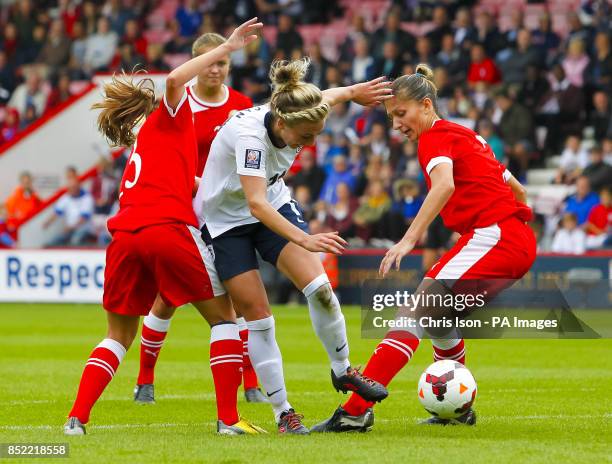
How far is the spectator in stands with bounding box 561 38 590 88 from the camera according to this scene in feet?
66.8

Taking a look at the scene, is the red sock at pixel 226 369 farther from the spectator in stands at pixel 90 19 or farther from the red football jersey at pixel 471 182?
the spectator in stands at pixel 90 19

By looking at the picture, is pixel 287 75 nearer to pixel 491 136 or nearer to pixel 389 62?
pixel 491 136

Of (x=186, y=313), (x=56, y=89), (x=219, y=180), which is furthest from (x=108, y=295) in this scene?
(x=56, y=89)

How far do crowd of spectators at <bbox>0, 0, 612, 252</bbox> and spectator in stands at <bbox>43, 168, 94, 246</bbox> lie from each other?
1.2 inches

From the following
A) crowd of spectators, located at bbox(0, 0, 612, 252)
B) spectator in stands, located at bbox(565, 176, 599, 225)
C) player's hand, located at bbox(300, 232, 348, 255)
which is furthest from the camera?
crowd of spectators, located at bbox(0, 0, 612, 252)

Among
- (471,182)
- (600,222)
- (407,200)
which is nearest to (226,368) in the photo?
(471,182)

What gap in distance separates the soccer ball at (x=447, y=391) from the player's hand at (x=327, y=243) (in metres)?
1.19

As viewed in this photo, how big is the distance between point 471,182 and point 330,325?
1.18 m

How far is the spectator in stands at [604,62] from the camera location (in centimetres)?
2012

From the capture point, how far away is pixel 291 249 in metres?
7.30

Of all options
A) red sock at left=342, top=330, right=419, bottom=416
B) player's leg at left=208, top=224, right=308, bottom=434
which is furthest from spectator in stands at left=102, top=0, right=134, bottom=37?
red sock at left=342, top=330, right=419, bottom=416

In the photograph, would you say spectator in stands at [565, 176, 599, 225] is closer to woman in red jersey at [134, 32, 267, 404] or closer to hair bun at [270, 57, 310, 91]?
woman in red jersey at [134, 32, 267, 404]

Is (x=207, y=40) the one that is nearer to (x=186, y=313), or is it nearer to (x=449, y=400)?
(x=449, y=400)

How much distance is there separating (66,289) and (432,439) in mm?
13775
